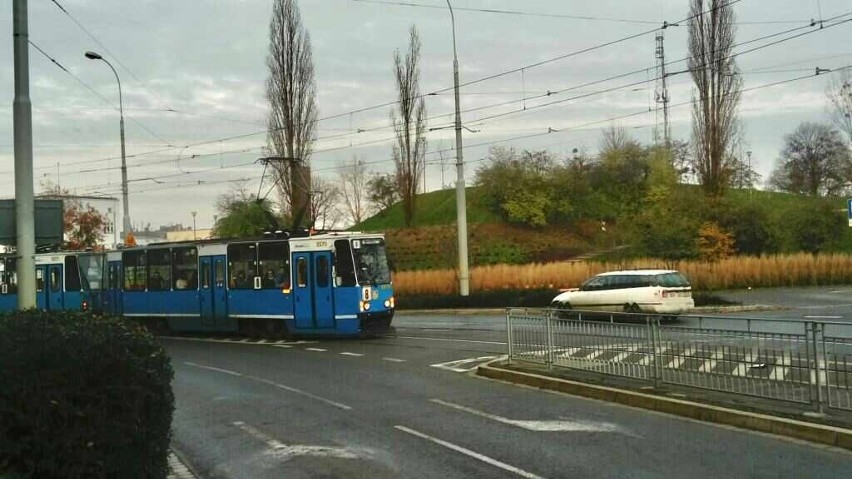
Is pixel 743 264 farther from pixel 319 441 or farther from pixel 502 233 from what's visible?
pixel 319 441

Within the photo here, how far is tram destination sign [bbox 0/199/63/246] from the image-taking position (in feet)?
37.3

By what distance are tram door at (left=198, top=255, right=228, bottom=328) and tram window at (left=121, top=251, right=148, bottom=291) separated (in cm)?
327

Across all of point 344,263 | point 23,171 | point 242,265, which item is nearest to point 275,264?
point 242,265

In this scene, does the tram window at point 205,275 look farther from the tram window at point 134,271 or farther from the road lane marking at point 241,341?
the tram window at point 134,271

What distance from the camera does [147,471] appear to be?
655 cm

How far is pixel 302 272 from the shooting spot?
2338 centimetres

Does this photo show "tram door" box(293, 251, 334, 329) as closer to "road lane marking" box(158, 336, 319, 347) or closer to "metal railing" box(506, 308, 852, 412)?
"road lane marking" box(158, 336, 319, 347)

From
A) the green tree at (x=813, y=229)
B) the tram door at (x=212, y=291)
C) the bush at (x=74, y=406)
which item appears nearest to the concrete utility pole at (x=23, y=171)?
the bush at (x=74, y=406)

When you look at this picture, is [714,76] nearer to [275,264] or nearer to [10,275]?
[275,264]

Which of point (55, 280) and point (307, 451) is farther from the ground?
point (55, 280)

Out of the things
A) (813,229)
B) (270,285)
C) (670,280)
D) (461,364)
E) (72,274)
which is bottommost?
(461,364)

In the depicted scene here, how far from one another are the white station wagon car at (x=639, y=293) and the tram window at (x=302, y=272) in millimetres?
8942

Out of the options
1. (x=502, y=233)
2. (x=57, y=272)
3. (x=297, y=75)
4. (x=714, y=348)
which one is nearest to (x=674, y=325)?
(x=714, y=348)

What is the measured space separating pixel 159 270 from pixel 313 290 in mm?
7164
